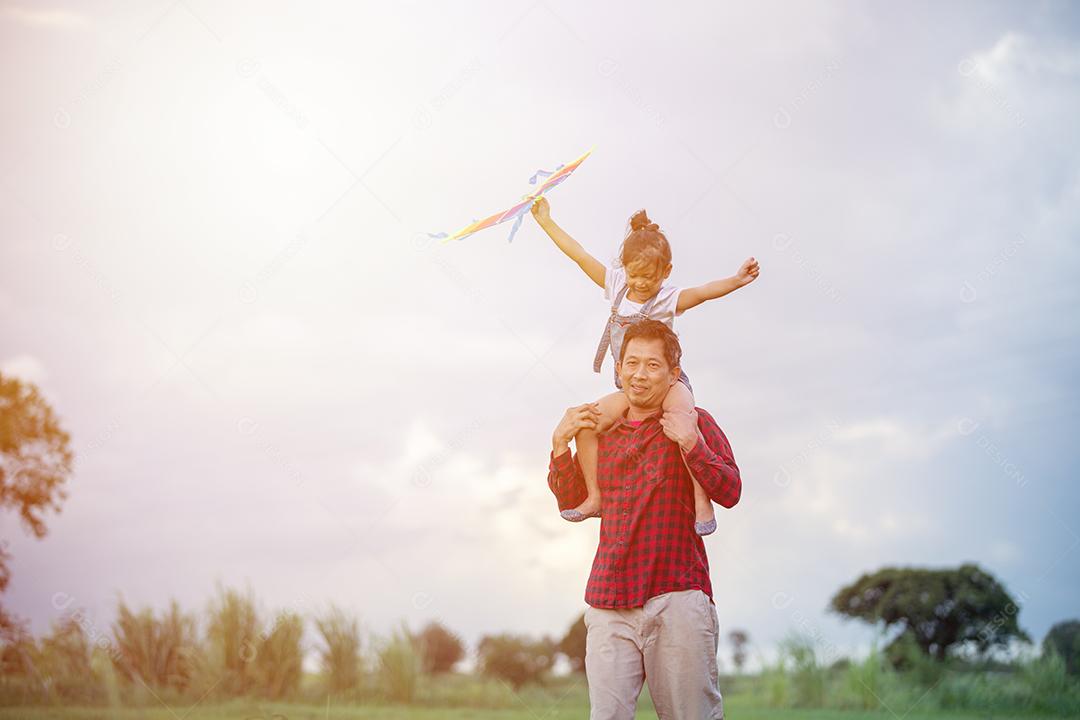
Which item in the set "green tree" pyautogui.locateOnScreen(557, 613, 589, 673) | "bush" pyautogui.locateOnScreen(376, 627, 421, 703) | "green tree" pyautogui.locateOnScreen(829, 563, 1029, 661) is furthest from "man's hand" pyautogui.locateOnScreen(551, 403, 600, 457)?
"green tree" pyautogui.locateOnScreen(829, 563, 1029, 661)

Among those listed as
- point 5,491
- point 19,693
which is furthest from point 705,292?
point 5,491

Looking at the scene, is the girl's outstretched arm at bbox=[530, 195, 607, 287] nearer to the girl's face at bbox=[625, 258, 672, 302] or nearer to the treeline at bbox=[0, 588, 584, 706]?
the girl's face at bbox=[625, 258, 672, 302]

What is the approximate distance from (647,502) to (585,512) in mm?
272

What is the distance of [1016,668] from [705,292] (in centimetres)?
806

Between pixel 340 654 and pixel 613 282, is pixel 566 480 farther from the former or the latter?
pixel 340 654

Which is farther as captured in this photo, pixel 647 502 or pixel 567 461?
pixel 567 461

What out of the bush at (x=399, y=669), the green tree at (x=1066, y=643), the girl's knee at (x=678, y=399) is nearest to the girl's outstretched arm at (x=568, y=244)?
the girl's knee at (x=678, y=399)

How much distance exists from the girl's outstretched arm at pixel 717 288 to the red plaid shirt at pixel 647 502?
1.87 ft

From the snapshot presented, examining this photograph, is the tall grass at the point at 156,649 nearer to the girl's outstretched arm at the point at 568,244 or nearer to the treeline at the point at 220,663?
the treeline at the point at 220,663

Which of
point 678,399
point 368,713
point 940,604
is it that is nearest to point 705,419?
point 678,399

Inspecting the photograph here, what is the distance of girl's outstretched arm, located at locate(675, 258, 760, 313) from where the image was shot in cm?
457

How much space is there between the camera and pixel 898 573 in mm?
18047

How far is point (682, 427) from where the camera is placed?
4047 millimetres

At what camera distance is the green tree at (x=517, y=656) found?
11797 mm
